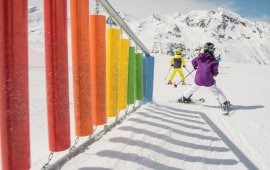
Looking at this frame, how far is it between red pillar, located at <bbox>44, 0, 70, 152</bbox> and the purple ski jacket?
4762 millimetres

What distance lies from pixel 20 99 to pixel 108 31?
5.99 ft

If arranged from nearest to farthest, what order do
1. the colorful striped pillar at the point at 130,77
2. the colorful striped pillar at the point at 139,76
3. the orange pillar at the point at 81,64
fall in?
the orange pillar at the point at 81,64, the colorful striped pillar at the point at 130,77, the colorful striped pillar at the point at 139,76

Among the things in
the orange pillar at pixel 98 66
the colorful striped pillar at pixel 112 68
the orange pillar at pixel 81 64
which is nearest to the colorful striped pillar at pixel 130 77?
the colorful striped pillar at pixel 112 68

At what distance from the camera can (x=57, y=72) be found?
2.20 m

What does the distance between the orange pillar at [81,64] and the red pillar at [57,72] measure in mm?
329

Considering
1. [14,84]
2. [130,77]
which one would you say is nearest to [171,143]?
[130,77]

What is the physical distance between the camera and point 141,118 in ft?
15.1

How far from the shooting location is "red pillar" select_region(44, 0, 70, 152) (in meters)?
2.13

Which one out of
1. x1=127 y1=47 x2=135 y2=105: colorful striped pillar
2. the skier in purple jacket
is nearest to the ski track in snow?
x1=127 y1=47 x2=135 y2=105: colorful striped pillar

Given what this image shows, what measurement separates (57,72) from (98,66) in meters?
0.89

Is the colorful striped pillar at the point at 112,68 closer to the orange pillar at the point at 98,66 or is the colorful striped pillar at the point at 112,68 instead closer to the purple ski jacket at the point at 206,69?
the orange pillar at the point at 98,66

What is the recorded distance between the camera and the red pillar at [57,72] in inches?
83.7

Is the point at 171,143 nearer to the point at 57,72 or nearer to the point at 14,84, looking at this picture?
the point at 57,72

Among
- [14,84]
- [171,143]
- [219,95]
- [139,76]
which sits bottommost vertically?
[171,143]
